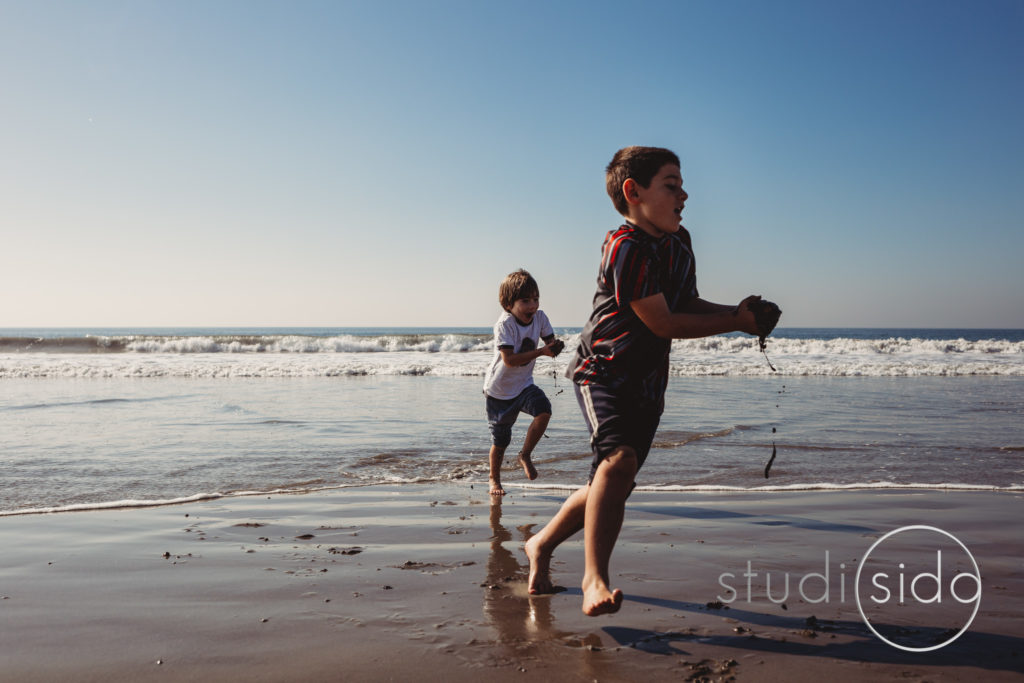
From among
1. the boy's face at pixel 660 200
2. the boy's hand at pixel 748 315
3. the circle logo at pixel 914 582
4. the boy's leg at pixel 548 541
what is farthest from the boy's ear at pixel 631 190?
the circle logo at pixel 914 582

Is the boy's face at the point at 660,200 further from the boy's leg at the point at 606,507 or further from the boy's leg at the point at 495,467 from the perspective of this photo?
the boy's leg at the point at 495,467

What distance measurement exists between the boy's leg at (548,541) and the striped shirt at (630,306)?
568mm

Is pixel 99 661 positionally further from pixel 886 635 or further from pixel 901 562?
pixel 901 562

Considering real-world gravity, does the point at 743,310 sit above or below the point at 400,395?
above

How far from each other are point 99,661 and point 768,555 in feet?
9.60

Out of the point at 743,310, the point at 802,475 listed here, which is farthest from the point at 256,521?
the point at 802,475

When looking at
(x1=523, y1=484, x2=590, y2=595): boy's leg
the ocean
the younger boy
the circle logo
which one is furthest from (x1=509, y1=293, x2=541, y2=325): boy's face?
the circle logo

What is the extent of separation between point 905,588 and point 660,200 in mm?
1992

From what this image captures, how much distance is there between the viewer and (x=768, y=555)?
350 centimetres

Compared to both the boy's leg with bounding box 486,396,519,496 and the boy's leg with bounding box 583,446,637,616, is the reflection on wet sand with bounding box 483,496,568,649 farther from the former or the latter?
the boy's leg with bounding box 486,396,519,496

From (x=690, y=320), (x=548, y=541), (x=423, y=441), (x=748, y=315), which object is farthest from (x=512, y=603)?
(x=423, y=441)

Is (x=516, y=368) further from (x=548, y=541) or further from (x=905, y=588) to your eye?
(x=905, y=588)

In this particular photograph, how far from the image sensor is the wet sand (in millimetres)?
2273

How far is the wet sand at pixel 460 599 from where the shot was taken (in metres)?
2.27
